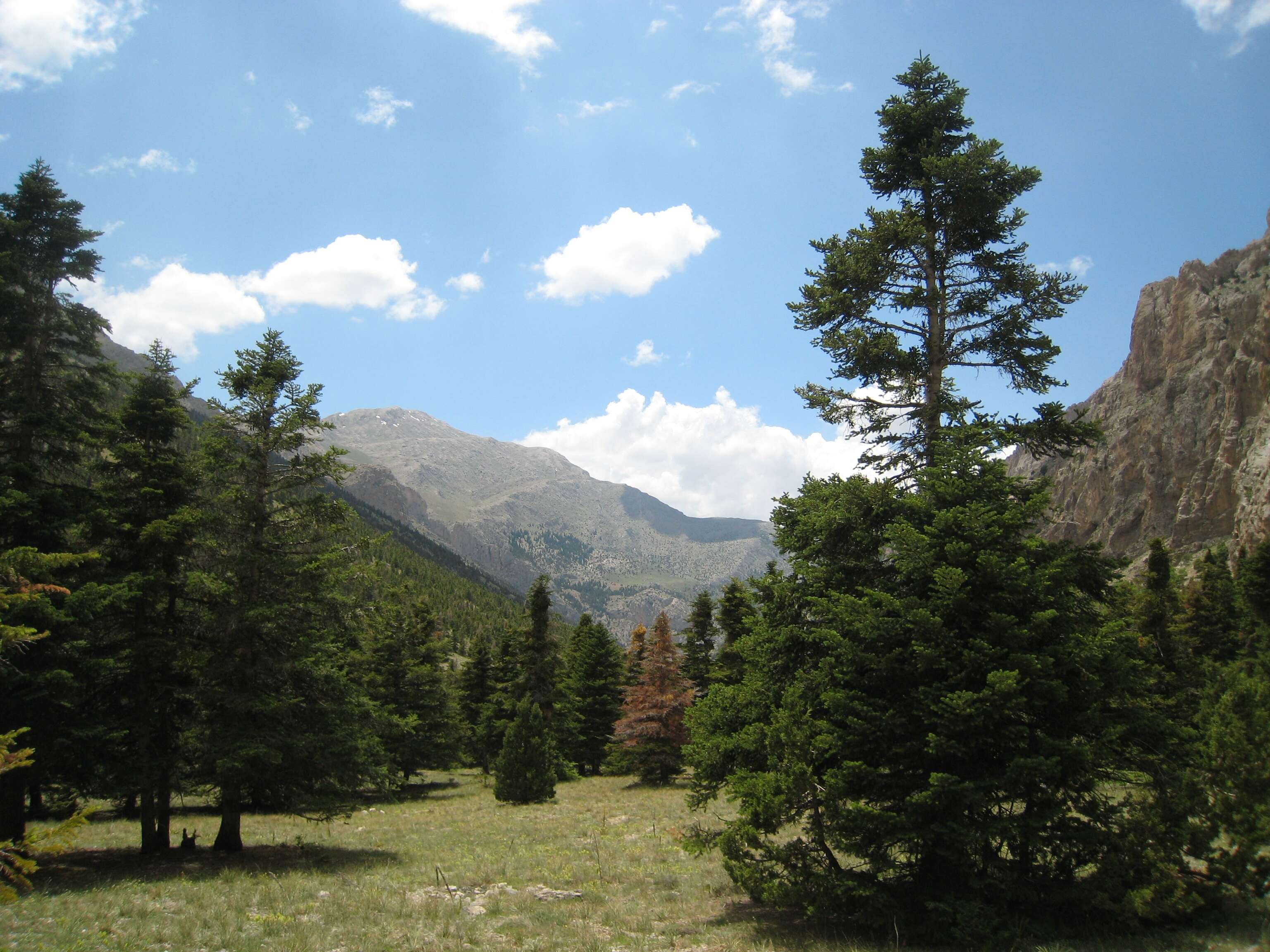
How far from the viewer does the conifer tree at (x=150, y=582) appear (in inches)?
637

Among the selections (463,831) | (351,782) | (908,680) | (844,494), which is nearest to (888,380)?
(844,494)

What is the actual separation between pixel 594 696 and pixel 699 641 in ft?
27.4

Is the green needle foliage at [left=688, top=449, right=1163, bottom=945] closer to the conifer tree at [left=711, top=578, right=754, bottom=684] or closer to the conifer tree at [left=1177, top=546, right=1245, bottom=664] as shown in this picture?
the conifer tree at [left=711, top=578, right=754, bottom=684]

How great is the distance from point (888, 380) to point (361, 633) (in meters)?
15.0

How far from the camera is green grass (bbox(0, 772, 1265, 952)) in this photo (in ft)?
31.6

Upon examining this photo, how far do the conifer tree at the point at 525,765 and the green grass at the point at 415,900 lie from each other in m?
7.05

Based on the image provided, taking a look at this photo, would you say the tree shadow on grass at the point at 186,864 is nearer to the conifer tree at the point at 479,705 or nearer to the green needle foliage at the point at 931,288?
the green needle foliage at the point at 931,288

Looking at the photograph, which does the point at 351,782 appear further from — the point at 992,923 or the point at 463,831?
the point at 992,923

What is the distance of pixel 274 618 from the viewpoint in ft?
55.2

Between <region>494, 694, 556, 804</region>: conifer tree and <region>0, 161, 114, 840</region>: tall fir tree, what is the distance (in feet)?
53.7

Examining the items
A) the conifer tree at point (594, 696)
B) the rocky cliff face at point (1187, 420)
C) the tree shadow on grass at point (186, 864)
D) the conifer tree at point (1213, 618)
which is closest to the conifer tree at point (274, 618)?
the tree shadow on grass at point (186, 864)

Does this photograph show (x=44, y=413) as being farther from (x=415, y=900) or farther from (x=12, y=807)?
(x=415, y=900)

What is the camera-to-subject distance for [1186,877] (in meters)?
8.78

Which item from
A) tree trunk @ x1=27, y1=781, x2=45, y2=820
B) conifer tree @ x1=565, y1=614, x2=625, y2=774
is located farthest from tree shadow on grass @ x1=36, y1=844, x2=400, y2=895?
conifer tree @ x1=565, y1=614, x2=625, y2=774
